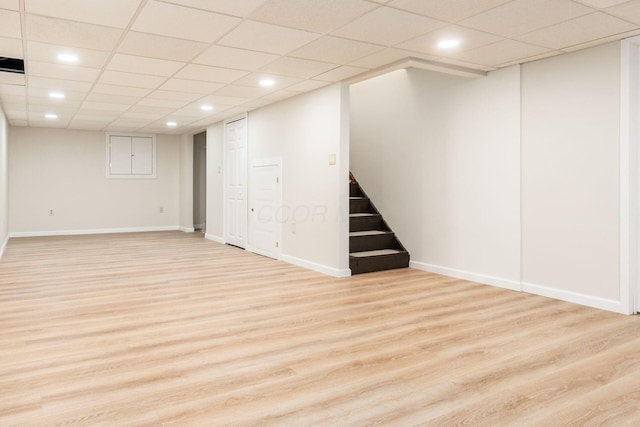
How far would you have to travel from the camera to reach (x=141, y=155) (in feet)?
37.7

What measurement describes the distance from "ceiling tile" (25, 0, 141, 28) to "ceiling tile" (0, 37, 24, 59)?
891 millimetres

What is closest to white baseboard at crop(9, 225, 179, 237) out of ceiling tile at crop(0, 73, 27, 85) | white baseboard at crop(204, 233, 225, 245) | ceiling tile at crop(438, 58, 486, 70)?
white baseboard at crop(204, 233, 225, 245)

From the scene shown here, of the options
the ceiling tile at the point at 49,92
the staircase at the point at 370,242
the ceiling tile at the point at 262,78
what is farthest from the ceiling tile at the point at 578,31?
the ceiling tile at the point at 49,92

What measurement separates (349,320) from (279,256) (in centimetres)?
336

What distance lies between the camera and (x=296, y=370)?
9.35 feet

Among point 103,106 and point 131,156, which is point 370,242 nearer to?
point 103,106

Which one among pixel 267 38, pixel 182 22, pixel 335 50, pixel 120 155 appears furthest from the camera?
pixel 120 155

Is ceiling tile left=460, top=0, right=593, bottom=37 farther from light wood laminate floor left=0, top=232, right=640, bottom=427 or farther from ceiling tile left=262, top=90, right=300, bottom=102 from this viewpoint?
ceiling tile left=262, top=90, right=300, bottom=102

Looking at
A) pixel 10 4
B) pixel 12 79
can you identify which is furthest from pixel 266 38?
pixel 12 79

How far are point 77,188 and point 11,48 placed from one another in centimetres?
721

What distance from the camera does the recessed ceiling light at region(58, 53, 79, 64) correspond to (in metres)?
4.51

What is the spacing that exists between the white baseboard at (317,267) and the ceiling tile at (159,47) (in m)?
2.98

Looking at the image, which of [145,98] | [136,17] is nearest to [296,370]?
[136,17]

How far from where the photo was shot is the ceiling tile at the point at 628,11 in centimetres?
327
